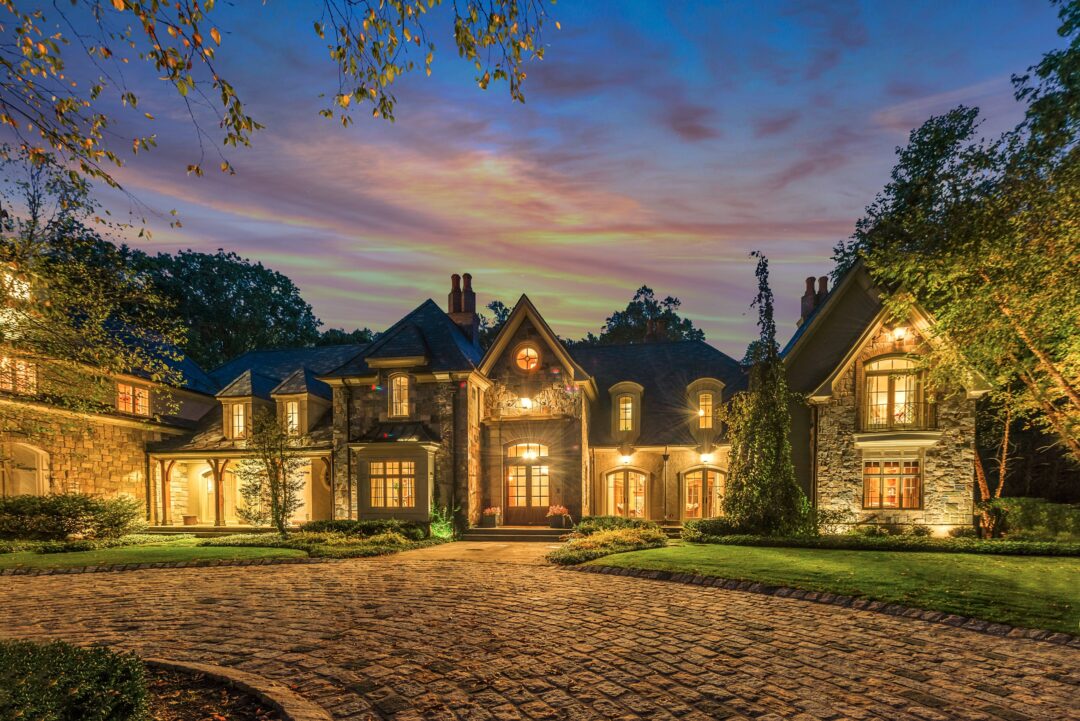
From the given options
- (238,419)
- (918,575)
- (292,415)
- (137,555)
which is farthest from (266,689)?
(238,419)

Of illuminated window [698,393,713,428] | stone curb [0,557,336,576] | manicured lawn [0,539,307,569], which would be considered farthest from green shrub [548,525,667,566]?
manicured lawn [0,539,307,569]

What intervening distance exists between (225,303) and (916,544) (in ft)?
146

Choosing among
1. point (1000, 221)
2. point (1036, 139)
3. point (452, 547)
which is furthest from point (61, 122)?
point (1036, 139)

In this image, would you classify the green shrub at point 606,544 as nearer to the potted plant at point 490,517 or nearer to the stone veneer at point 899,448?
the potted plant at point 490,517

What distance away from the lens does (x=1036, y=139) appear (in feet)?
39.5

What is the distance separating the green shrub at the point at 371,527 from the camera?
18.4 meters

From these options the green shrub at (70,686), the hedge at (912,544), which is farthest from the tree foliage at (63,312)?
the hedge at (912,544)

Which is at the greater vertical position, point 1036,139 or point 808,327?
point 1036,139

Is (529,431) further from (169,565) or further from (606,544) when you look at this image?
(169,565)

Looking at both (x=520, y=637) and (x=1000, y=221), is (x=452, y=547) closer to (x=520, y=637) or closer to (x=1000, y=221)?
(x=520, y=637)

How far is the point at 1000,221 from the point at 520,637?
44.2 feet

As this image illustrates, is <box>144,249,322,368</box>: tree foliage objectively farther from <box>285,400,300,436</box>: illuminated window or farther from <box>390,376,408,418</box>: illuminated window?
<box>390,376,408,418</box>: illuminated window

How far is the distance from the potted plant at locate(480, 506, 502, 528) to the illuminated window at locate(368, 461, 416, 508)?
2802mm

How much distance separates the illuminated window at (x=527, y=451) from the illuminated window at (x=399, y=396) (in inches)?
174
